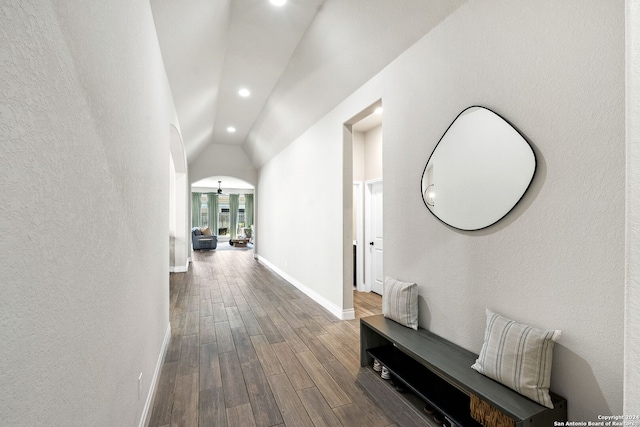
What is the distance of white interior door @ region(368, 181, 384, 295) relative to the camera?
496 cm

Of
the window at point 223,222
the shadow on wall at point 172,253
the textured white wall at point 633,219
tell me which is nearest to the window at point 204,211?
the window at point 223,222

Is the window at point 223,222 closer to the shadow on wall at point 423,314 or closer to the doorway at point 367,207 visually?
the doorway at point 367,207

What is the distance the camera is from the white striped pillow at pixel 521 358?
1.44 m

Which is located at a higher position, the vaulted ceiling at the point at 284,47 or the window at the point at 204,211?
the vaulted ceiling at the point at 284,47

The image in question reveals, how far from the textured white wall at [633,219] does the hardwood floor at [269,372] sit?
55.4 inches

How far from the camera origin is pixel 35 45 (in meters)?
0.64

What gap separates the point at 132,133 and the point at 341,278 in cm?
278


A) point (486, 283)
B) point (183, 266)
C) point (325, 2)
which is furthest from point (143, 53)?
point (183, 266)

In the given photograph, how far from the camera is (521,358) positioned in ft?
4.89

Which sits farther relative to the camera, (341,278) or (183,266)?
(183,266)

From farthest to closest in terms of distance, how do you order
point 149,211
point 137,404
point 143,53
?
point 149,211 → point 143,53 → point 137,404

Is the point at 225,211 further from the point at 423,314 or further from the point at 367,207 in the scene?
the point at 423,314

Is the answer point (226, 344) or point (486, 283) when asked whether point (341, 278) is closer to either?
point (226, 344)

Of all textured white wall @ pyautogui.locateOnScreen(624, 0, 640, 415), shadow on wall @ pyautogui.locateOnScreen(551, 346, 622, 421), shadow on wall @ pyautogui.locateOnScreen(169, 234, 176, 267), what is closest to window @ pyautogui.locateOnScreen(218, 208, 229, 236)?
shadow on wall @ pyautogui.locateOnScreen(169, 234, 176, 267)
